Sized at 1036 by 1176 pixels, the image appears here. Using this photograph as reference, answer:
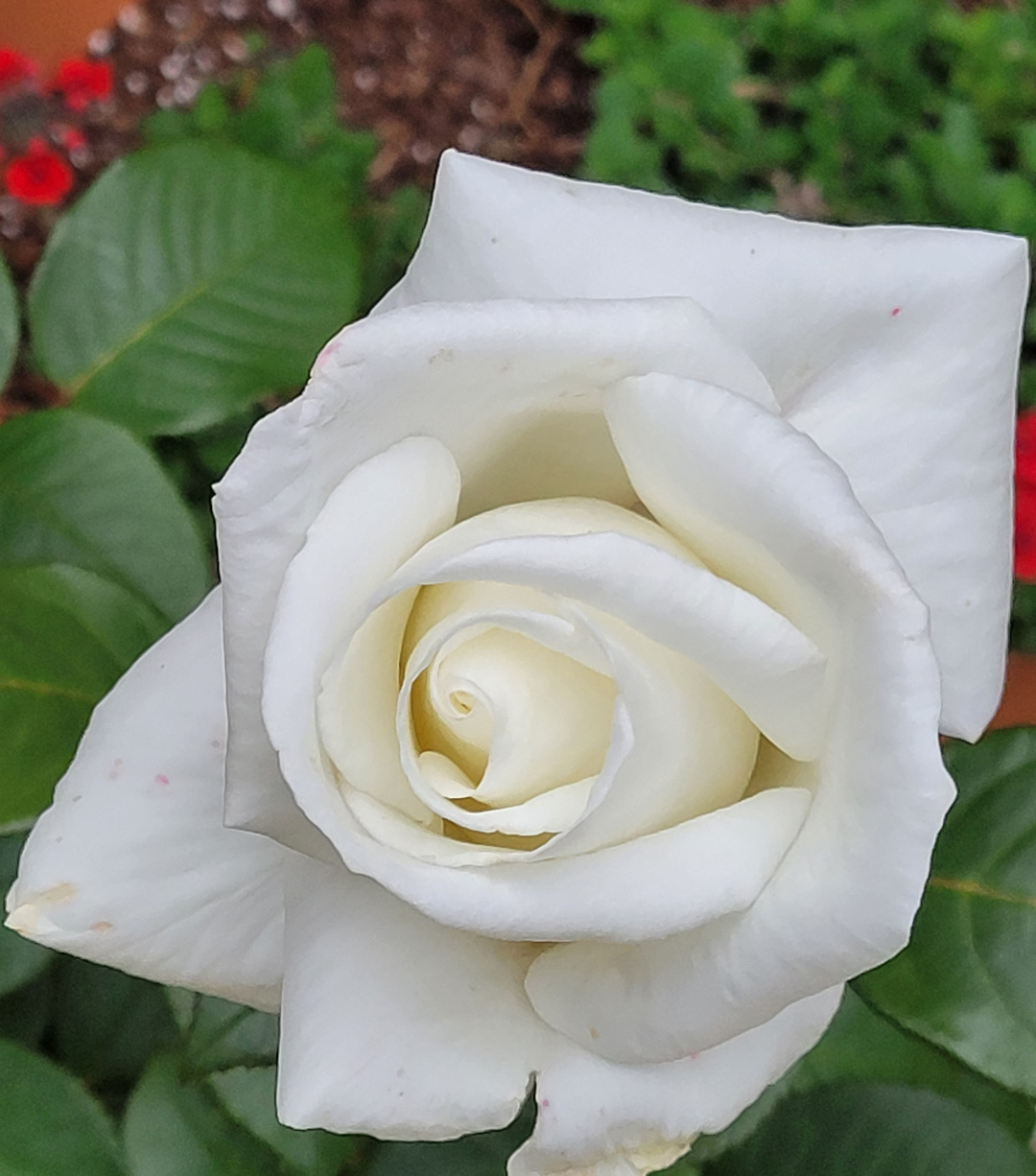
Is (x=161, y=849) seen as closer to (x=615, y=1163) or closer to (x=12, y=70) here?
(x=615, y=1163)

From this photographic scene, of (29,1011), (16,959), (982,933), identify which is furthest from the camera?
(29,1011)

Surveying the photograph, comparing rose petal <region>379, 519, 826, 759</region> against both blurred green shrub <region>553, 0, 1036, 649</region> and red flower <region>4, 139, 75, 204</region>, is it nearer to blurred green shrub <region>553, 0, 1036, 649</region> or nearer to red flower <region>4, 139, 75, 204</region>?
blurred green shrub <region>553, 0, 1036, 649</region>

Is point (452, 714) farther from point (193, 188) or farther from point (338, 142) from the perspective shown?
point (338, 142)

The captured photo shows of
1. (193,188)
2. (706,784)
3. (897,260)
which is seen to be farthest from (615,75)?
(706,784)

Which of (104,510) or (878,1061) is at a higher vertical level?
(104,510)

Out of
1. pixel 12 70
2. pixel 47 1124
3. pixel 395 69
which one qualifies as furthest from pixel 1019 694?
pixel 12 70

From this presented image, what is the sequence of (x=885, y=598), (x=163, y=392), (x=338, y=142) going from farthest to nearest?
(x=338, y=142) → (x=163, y=392) → (x=885, y=598)
